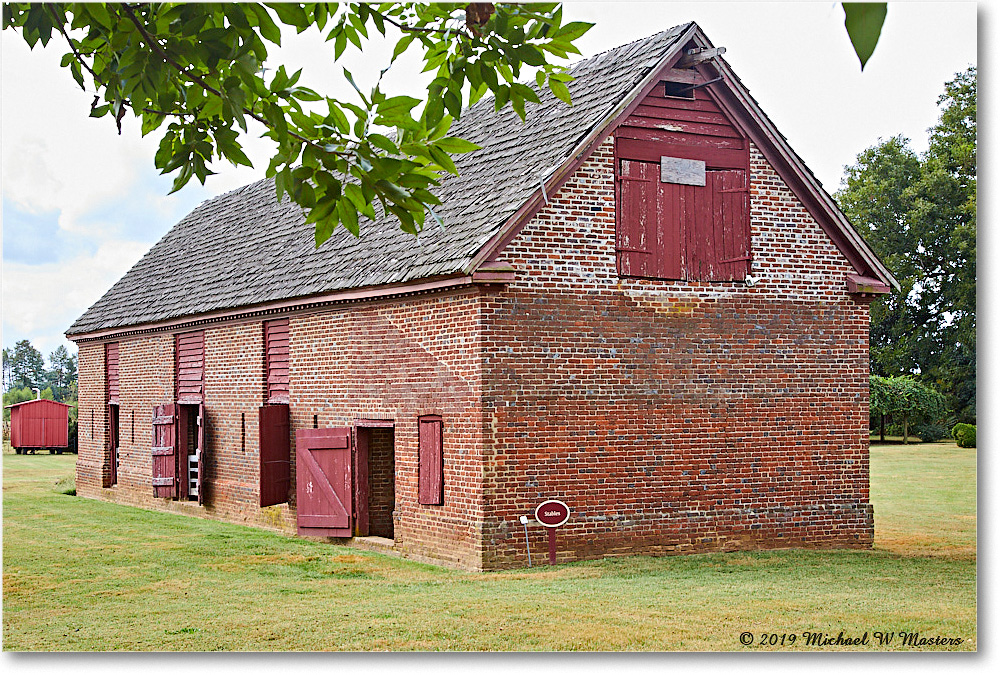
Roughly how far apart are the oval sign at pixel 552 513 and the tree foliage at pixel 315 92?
732 cm

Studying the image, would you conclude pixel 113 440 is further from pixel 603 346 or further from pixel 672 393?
pixel 672 393

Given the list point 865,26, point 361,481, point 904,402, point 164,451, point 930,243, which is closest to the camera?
point 865,26

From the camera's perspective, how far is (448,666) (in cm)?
841

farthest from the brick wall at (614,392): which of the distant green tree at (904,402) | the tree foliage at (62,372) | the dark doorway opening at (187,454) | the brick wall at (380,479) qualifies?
the tree foliage at (62,372)

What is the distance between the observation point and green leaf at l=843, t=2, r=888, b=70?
219cm

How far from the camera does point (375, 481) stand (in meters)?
15.3

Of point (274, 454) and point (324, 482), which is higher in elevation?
point (274, 454)

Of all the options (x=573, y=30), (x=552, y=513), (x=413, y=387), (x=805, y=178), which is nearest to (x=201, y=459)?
(x=413, y=387)

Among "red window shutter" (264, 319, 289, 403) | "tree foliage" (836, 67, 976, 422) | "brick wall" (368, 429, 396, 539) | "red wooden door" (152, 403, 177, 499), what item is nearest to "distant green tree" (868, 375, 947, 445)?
"tree foliage" (836, 67, 976, 422)

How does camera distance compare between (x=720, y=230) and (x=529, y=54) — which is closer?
(x=529, y=54)

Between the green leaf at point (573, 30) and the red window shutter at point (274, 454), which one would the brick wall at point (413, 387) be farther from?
the green leaf at point (573, 30)

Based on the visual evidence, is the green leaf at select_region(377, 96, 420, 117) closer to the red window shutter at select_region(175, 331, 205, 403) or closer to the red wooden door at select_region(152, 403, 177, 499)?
the red window shutter at select_region(175, 331, 205, 403)

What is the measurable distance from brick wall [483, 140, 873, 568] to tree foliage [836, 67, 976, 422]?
2.67 feet

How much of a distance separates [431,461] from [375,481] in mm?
2279
